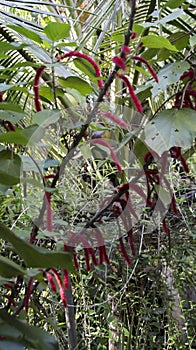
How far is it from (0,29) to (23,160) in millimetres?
1144

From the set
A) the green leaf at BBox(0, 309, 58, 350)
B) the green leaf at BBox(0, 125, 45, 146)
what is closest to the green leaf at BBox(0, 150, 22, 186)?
the green leaf at BBox(0, 125, 45, 146)

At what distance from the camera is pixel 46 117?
40cm

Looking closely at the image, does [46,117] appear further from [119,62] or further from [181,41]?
[181,41]

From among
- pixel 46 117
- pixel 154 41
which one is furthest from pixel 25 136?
pixel 154 41

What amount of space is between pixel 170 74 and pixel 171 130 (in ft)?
0.25

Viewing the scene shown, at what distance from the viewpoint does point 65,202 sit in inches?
49.9

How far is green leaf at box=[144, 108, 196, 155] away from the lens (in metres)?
0.40

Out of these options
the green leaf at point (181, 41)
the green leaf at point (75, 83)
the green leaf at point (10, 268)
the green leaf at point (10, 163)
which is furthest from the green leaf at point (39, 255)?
the green leaf at point (181, 41)

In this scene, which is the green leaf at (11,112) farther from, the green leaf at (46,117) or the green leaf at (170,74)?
the green leaf at (170,74)

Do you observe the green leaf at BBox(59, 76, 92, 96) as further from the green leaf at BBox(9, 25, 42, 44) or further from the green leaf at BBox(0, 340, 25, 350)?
the green leaf at BBox(0, 340, 25, 350)

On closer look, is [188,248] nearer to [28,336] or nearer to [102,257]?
[102,257]

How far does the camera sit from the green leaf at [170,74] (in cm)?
44

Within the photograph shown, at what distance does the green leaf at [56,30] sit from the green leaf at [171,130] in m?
0.11

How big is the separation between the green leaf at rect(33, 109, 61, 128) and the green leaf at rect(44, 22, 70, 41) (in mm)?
71
